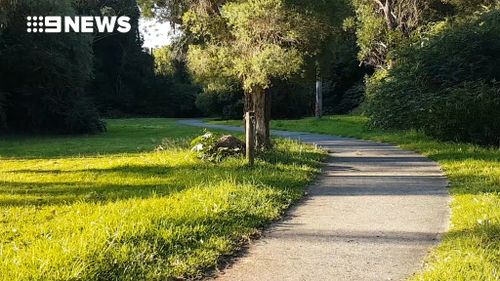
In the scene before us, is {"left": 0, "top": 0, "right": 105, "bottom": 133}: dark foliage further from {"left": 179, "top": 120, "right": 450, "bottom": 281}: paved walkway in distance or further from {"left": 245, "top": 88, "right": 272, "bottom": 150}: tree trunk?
{"left": 179, "top": 120, "right": 450, "bottom": 281}: paved walkway in distance

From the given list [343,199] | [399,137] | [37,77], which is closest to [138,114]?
[37,77]

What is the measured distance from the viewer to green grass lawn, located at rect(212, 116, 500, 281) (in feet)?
14.4

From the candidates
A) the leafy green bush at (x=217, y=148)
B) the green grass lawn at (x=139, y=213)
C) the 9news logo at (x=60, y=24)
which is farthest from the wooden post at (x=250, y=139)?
the 9news logo at (x=60, y=24)

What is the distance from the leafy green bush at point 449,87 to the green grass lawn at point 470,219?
1349 mm

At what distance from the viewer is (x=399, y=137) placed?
18.3 m

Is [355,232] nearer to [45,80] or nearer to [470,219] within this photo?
[470,219]

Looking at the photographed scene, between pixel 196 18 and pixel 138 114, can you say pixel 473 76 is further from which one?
pixel 138 114

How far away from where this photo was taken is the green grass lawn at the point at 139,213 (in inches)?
174

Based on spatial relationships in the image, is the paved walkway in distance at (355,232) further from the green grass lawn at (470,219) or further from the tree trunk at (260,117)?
the tree trunk at (260,117)

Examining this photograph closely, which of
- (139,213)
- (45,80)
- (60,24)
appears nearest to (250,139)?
(139,213)

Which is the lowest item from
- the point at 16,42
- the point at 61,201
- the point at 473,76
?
the point at 61,201

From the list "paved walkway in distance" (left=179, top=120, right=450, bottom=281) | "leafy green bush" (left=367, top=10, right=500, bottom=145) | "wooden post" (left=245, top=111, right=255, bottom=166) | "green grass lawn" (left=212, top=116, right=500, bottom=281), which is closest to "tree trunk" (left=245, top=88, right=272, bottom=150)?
"wooden post" (left=245, top=111, right=255, bottom=166)

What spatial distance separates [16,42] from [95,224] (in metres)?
25.3

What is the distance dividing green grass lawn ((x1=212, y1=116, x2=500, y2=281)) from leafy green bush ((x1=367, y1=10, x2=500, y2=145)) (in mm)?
1349
